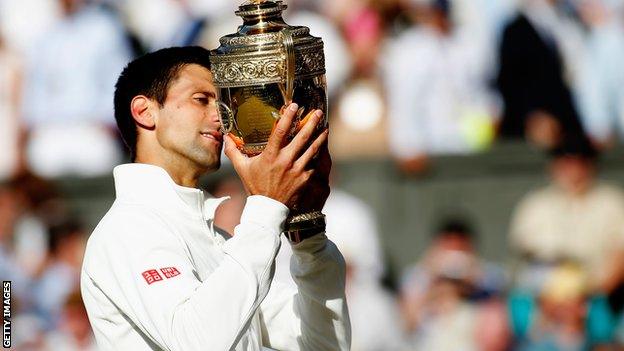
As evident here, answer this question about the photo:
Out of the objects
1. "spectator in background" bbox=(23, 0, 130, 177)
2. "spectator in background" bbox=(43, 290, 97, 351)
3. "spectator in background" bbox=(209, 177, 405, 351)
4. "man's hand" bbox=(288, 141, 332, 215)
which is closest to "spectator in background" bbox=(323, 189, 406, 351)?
"spectator in background" bbox=(209, 177, 405, 351)

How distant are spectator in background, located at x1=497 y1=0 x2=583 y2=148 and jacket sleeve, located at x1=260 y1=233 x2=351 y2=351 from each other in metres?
6.03

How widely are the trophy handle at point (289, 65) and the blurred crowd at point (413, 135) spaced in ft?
17.0

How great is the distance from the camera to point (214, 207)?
15.3ft

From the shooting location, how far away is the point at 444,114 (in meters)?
11.0

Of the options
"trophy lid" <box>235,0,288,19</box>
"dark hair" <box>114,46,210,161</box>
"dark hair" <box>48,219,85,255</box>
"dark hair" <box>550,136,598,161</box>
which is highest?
"trophy lid" <box>235,0,288,19</box>

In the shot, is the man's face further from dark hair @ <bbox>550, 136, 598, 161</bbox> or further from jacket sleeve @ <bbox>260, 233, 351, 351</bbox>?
dark hair @ <bbox>550, 136, 598, 161</bbox>

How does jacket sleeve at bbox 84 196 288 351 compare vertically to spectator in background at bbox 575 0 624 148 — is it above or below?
above

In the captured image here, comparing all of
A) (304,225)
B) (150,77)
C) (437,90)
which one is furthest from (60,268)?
(304,225)

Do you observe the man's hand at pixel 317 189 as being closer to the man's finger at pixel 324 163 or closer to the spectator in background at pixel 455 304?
the man's finger at pixel 324 163

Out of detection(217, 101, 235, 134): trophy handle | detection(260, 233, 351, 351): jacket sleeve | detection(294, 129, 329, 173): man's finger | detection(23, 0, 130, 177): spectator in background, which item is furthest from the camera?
detection(23, 0, 130, 177): spectator in background

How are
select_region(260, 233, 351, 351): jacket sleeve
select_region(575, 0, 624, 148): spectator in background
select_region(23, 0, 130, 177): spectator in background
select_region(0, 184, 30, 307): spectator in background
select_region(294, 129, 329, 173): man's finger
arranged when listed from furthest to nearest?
select_region(23, 0, 130, 177): spectator in background, select_region(575, 0, 624, 148): spectator in background, select_region(0, 184, 30, 307): spectator in background, select_region(260, 233, 351, 351): jacket sleeve, select_region(294, 129, 329, 173): man's finger

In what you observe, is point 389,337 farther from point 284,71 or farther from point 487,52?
point 284,71

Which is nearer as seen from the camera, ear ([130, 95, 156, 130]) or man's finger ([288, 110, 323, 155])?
man's finger ([288, 110, 323, 155])

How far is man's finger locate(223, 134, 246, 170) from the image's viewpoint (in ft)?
13.8
